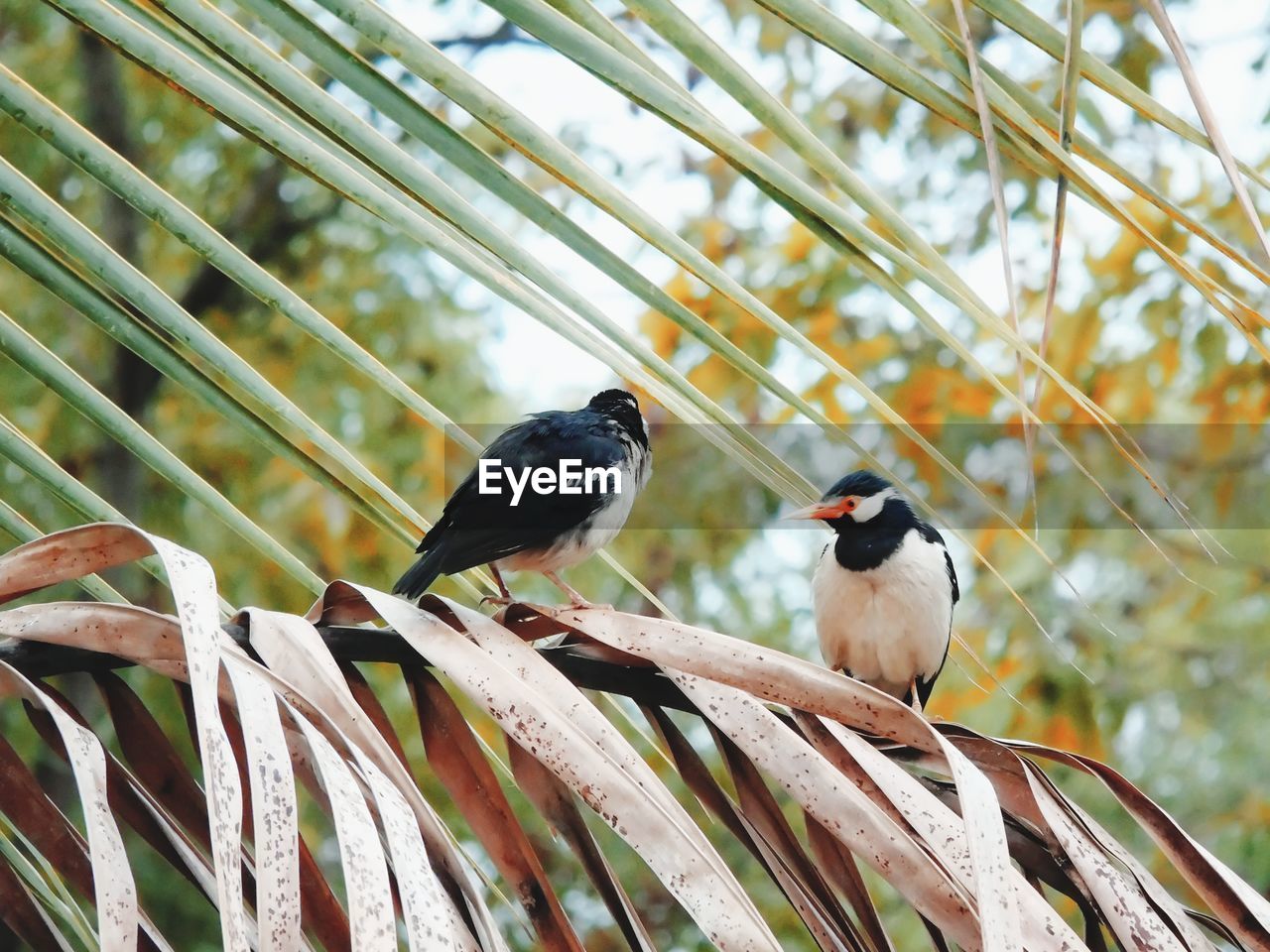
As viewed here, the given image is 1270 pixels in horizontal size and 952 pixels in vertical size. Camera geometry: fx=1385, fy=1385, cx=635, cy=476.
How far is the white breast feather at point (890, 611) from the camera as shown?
274cm

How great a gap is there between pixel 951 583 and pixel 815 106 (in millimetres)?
3252

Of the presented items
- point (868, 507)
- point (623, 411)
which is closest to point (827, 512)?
point (868, 507)

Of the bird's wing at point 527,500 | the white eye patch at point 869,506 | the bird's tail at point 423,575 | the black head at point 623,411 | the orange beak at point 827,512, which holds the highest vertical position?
the white eye patch at point 869,506

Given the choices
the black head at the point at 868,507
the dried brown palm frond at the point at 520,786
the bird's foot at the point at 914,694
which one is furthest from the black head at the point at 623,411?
the bird's foot at the point at 914,694

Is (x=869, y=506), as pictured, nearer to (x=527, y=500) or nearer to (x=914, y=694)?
(x=914, y=694)

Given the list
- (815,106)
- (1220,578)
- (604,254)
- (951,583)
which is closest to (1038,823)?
(604,254)

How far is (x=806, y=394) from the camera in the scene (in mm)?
4410

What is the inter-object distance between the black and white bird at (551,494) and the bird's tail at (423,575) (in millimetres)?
18

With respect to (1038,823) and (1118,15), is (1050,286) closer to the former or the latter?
(1038,823)

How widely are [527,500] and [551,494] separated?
6cm

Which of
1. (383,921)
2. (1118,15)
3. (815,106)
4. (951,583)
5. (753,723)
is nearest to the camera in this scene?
(383,921)

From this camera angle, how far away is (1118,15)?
491 centimetres

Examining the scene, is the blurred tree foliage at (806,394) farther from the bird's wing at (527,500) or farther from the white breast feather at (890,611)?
the bird's wing at (527,500)

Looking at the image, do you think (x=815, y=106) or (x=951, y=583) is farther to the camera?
(x=815, y=106)
